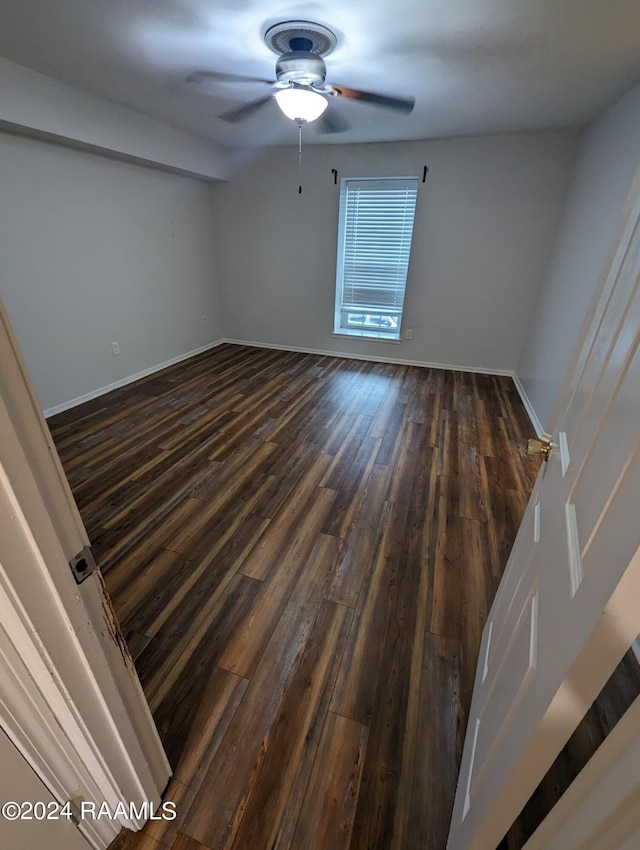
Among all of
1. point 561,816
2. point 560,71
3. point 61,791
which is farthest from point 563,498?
point 560,71

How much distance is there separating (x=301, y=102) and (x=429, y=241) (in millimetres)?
2281

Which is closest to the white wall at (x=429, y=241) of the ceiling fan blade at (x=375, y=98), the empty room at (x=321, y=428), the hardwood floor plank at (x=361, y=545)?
the empty room at (x=321, y=428)

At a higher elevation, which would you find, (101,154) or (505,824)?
(101,154)

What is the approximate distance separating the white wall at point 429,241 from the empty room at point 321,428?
0.03 m

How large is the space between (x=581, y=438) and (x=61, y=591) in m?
0.97

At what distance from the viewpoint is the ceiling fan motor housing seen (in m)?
1.88

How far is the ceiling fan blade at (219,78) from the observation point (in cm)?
204

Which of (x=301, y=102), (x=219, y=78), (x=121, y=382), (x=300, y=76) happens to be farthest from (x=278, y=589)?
(x=121, y=382)

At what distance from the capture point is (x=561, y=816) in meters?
0.54

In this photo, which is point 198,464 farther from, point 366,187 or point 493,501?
point 366,187

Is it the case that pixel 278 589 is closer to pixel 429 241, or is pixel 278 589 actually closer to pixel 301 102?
pixel 301 102

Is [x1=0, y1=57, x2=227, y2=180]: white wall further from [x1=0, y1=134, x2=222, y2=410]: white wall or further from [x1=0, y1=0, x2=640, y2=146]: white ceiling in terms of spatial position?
[x1=0, y1=134, x2=222, y2=410]: white wall

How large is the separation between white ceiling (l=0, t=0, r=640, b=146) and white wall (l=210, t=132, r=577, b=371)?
25.4 inches

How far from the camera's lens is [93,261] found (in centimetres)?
323
